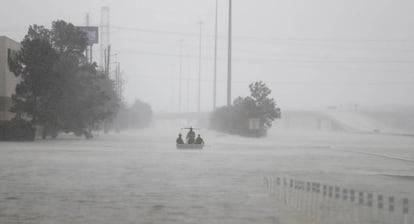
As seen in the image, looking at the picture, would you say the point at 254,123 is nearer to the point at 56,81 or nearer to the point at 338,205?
the point at 56,81

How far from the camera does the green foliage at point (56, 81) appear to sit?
4638 centimetres

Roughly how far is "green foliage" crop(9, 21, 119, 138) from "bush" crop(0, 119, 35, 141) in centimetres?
176

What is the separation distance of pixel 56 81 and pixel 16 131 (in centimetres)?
514

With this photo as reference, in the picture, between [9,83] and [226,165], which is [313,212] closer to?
[226,165]

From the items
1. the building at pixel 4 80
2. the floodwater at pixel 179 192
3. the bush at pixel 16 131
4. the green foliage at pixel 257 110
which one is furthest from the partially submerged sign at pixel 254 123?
the floodwater at pixel 179 192

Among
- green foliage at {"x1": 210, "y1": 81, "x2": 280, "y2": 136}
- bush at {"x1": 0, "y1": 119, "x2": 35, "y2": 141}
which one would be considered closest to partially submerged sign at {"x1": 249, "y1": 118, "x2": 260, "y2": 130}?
green foliage at {"x1": 210, "y1": 81, "x2": 280, "y2": 136}

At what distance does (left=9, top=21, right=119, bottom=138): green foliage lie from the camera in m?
46.4

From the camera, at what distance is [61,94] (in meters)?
47.3

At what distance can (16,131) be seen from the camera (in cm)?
4447

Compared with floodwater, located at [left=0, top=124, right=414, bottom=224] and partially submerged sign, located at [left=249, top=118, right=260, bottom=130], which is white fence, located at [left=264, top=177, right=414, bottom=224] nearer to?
floodwater, located at [left=0, top=124, right=414, bottom=224]

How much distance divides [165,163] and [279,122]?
142 meters

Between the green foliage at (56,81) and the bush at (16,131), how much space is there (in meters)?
1.76

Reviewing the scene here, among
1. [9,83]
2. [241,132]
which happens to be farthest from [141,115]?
[9,83]

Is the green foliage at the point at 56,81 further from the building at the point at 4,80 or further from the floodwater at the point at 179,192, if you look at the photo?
the floodwater at the point at 179,192
